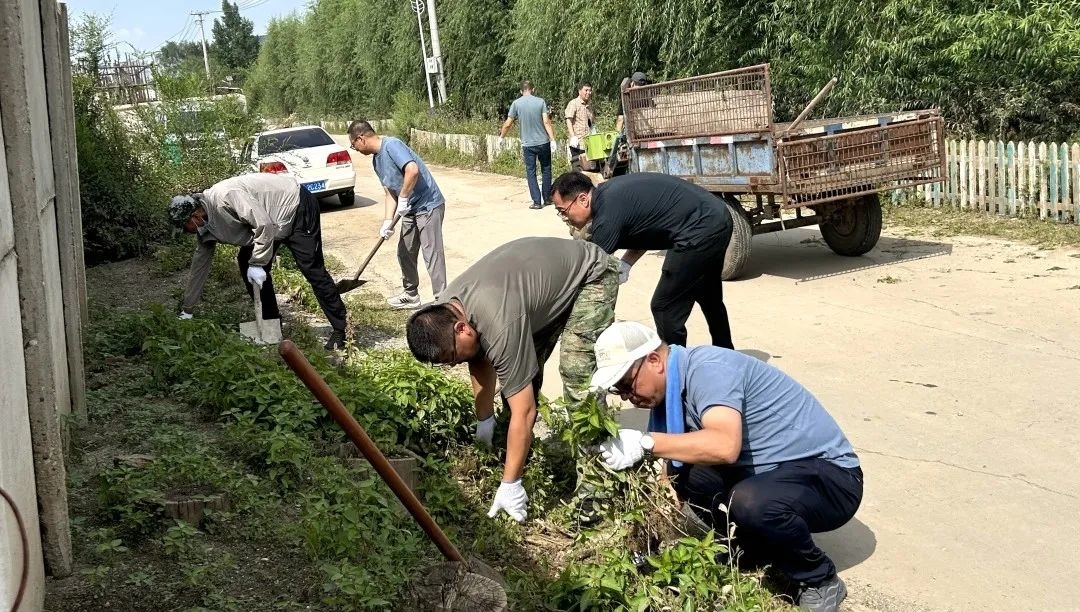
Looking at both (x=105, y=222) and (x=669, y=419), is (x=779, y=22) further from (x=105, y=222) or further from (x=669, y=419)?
(x=669, y=419)

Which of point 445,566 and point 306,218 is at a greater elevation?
point 306,218

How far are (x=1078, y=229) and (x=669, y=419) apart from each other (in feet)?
28.0

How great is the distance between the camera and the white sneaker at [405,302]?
32.7ft

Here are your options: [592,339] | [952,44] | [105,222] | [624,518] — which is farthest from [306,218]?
[952,44]

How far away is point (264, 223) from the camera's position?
789cm

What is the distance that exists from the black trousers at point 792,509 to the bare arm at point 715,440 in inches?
9.0

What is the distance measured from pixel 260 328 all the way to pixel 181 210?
41.7 inches

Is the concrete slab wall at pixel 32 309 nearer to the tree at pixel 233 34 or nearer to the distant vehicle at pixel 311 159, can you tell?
the distant vehicle at pixel 311 159

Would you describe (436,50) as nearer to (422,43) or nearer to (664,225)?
(422,43)

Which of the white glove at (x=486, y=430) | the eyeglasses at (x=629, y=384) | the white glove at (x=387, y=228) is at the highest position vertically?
the white glove at (x=387, y=228)

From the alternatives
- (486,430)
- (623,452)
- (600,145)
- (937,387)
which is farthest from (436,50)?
(623,452)

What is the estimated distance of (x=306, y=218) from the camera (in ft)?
26.7

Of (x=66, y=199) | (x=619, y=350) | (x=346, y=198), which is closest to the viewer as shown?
(x=619, y=350)

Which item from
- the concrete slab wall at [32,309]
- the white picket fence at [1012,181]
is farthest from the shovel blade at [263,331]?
the white picket fence at [1012,181]
